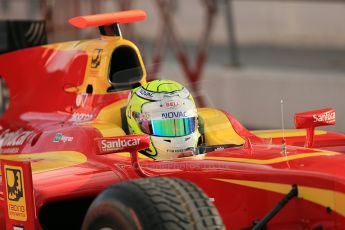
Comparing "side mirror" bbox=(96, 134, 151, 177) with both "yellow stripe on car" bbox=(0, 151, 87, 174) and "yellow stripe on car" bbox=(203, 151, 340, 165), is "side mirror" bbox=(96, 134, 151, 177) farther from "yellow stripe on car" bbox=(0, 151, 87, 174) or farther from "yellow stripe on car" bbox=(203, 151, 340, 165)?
"yellow stripe on car" bbox=(0, 151, 87, 174)

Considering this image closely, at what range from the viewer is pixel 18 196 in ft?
28.1

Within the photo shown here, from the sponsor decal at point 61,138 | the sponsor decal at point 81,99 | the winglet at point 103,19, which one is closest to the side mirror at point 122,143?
the sponsor decal at point 61,138

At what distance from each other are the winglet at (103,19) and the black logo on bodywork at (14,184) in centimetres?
218

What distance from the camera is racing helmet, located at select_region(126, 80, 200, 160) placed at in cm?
933

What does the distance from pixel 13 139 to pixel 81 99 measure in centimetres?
67

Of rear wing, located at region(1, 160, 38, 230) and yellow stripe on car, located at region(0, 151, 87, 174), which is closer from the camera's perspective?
rear wing, located at region(1, 160, 38, 230)

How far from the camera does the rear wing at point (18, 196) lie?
8430mm

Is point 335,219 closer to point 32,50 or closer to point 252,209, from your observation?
point 252,209

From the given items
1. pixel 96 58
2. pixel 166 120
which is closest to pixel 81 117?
pixel 96 58

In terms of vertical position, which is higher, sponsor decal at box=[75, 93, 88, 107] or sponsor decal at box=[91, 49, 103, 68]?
sponsor decal at box=[91, 49, 103, 68]

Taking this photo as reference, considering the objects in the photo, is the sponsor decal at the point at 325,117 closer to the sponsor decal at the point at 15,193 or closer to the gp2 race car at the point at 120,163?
the gp2 race car at the point at 120,163

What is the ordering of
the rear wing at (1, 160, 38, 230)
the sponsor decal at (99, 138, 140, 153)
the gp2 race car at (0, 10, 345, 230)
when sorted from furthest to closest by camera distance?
the rear wing at (1, 160, 38, 230), the sponsor decal at (99, 138, 140, 153), the gp2 race car at (0, 10, 345, 230)

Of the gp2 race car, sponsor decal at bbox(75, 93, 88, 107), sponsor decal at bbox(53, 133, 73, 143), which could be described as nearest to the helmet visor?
the gp2 race car

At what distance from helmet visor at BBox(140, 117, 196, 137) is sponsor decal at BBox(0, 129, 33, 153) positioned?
1415 millimetres
